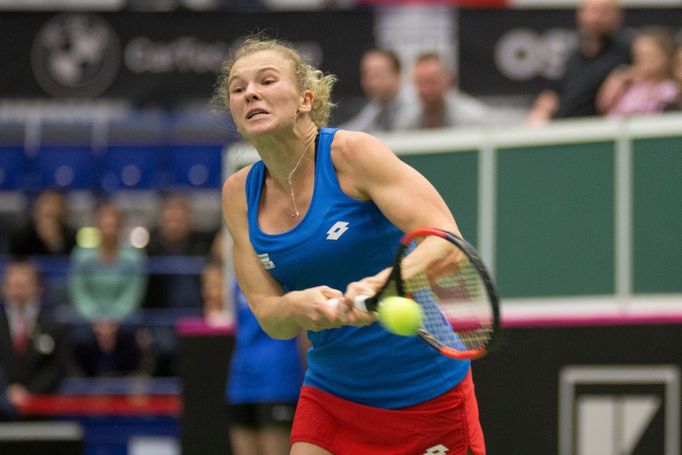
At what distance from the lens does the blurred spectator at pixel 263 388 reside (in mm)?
6824

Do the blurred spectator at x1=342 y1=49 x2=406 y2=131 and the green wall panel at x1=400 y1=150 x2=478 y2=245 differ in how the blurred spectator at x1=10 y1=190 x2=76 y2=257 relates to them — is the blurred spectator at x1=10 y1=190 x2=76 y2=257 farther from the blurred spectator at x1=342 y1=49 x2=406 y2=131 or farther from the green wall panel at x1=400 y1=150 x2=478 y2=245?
the green wall panel at x1=400 y1=150 x2=478 y2=245

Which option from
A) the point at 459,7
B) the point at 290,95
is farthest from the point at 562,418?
the point at 459,7

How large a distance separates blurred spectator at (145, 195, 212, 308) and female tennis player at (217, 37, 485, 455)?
7283 mm

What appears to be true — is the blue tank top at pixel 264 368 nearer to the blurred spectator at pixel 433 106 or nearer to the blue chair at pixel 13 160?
the blurred spectator at pixel 433 106

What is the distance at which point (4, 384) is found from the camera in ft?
32.8

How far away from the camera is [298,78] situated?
4.06 metres

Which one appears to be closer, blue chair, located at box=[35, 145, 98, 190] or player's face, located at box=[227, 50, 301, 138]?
player's face, located at box=[227, 50, 301, 138]

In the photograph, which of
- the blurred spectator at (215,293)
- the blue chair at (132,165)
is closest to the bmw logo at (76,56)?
the blue chair at (132,165)

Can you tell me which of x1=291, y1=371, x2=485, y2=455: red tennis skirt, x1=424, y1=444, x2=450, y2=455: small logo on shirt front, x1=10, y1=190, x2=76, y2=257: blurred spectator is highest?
x1=291, y1=371, x2=485, y2=455: red tennis skirt

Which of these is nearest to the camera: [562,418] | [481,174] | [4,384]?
[562,418]

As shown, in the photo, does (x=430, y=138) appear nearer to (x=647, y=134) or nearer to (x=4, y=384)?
(x=647, y=134)

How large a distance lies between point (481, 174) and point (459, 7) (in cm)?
469

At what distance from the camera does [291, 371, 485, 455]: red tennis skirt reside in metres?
3.98

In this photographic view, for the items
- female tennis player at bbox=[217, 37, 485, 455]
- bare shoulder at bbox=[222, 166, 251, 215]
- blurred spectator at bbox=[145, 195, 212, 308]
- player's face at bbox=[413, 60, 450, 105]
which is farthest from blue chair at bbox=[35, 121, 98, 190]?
female tennis player at bbox=[217, 37, 485, 455]
